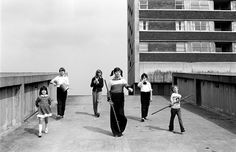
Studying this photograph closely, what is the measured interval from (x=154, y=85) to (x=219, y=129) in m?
29.2

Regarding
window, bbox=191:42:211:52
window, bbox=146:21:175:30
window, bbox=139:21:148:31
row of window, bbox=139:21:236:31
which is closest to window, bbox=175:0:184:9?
row of window, bbox=139:21:236:31

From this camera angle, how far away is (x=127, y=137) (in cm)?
729

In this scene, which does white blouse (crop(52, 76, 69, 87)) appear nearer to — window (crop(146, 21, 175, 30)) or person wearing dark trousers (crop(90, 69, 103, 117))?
person wearing dark trousers (crop(90, 69, 103, 117))

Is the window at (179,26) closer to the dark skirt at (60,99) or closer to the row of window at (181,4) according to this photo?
the row of window at (181,4)

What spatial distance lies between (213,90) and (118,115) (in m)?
6.19

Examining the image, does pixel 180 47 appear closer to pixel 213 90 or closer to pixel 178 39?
pixel 178 39

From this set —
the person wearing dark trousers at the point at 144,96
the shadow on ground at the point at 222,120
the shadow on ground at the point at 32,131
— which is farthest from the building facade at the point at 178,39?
the shadow on ground at the point at 32,131

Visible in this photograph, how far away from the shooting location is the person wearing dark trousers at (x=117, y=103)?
7406 millimetres

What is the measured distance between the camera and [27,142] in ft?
22.4

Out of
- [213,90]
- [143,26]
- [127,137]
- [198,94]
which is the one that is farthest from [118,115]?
[143,26]

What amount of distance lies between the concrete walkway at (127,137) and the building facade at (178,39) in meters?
26.1

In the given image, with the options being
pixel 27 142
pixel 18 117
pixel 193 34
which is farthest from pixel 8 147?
pixel 193 34

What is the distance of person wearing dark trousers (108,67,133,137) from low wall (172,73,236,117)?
423cm

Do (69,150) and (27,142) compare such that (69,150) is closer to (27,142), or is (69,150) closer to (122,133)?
(27,142)
